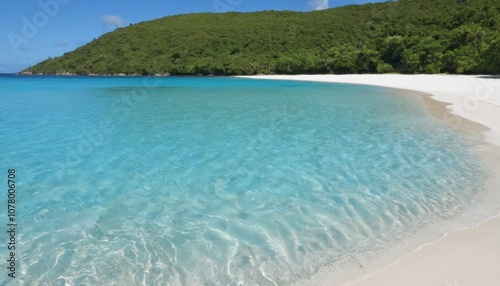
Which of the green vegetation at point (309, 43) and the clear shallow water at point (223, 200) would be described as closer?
the clear shallow water at point (223, 200)

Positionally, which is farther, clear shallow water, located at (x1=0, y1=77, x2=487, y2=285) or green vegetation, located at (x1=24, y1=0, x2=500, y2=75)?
green vegetation, located at (x1=24, y1=0, x2=500, y2=75)

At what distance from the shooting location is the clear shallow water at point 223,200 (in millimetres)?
3369

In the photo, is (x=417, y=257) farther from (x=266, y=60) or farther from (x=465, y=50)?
(x=266, y=60)

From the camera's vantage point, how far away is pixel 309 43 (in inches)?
3474

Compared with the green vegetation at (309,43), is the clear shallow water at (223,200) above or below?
below

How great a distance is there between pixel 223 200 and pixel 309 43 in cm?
8933

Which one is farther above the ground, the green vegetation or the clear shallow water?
the green vegetation

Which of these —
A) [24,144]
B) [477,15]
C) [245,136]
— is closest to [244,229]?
[245,136]

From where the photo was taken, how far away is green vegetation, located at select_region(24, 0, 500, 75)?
5150 centimetres

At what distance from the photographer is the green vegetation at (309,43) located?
51.5 metres

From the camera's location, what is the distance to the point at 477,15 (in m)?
62.1

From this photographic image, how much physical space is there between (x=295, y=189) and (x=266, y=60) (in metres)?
81.7

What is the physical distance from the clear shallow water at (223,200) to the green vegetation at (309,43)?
121 feet

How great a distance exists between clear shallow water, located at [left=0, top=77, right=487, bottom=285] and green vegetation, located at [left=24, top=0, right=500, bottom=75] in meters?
36.9
